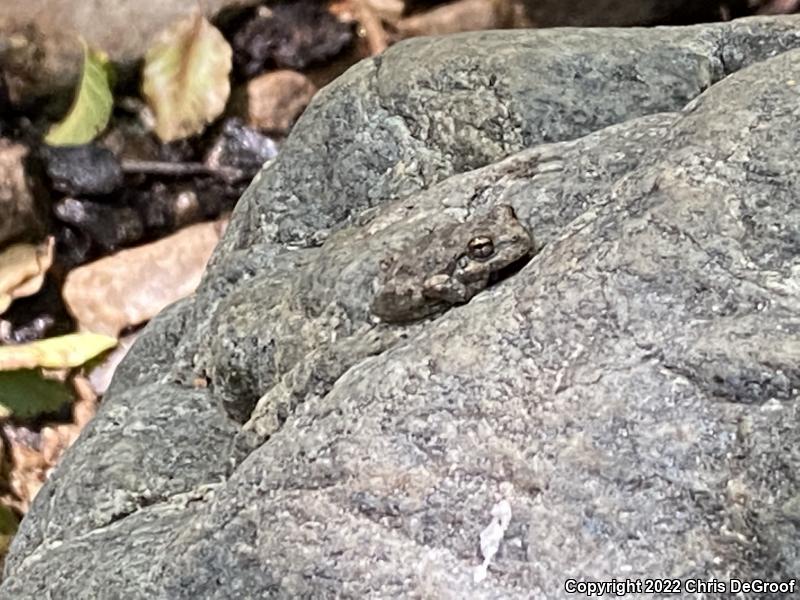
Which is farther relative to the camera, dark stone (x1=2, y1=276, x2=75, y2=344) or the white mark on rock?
dark stone (x1=2, y1=276, x2=75, y2=344)

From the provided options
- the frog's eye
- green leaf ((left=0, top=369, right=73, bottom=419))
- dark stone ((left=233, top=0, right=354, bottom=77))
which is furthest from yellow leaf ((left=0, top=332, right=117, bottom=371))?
the frog's eye

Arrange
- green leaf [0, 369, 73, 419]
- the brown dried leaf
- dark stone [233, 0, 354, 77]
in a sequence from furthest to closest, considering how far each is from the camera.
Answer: dark stone [233, 0, 354, 77], the brown dried leaf, green leaf [0, 369, 73, 419]

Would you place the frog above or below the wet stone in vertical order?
above

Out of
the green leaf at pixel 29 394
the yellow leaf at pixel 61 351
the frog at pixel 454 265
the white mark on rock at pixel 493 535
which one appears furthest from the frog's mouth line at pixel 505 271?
the green leaf at pixel 29 394

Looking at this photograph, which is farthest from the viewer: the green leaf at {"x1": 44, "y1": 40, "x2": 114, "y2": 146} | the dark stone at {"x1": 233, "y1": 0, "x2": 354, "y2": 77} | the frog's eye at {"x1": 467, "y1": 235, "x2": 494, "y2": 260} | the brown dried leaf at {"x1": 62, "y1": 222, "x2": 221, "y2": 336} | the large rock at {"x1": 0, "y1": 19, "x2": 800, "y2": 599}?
the dark stone at {"x1": 233, "y1": 0, "x2": 354, "y2": 77}

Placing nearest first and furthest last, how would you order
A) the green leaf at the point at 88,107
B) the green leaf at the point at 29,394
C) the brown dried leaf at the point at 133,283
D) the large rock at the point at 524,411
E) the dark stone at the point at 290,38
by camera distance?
1. the large rock at the point at 524,411
2. the green leaf at the point at 29,394
3. the brown dried leaf at the point at 133,283
4. the green leaf at the point at 88,107
5. the dark stone at the point at 290,38

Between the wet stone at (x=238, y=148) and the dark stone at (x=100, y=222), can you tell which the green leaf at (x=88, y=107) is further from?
the wet stone at (x=238, y=148)

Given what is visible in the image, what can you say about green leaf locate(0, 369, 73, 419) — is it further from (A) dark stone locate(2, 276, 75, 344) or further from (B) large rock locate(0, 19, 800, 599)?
(B) large rock locate(0, 19, 800, 599)
